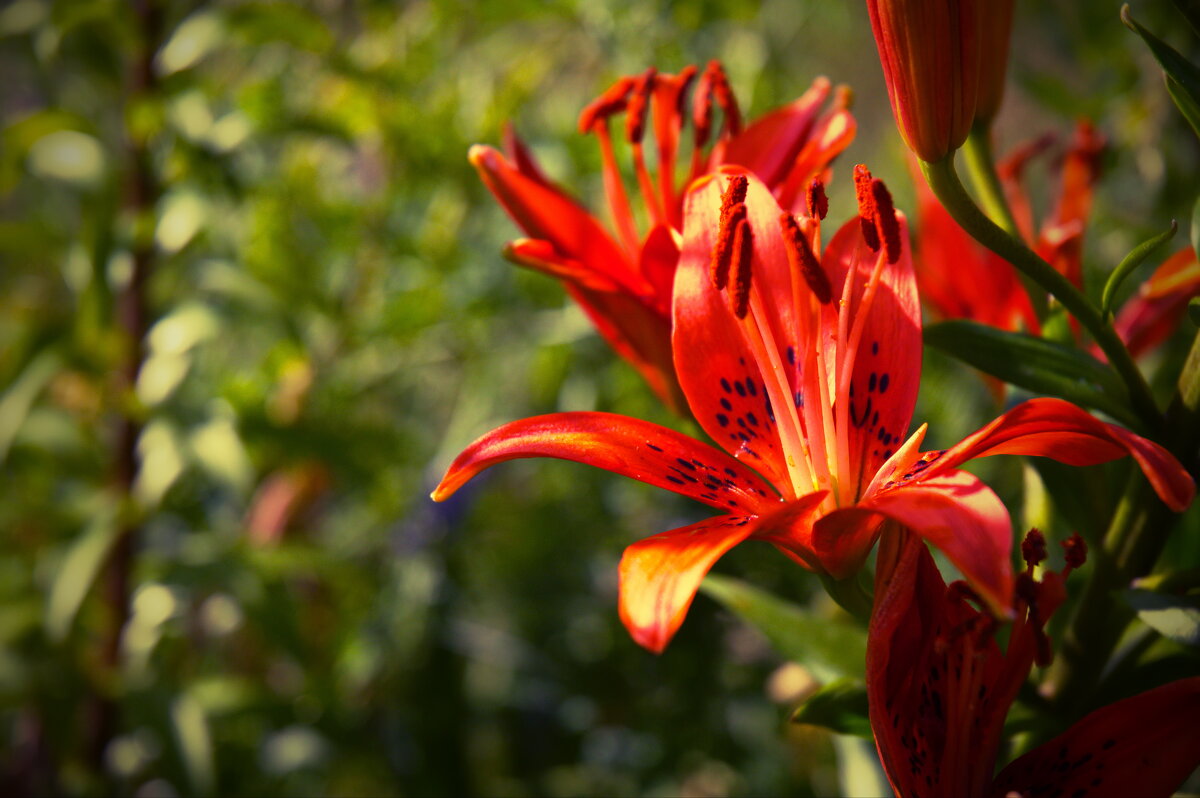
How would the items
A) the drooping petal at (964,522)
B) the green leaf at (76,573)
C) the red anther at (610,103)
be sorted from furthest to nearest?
1. the green leaf at (76,573)
2. the red anther at (610,103)
3. the drooping petal at (964,522)

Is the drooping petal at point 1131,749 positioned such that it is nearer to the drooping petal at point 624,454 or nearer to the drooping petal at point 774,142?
the drooping petal at point 624,454

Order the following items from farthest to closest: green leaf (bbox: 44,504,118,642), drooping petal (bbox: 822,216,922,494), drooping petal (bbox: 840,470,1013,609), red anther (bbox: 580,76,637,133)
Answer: green leaf (bbox: 44,504,118,642) → red anther (bbox: 580,76,637,133) → drooping petal (bbox: 822,216,922,494) → drooping petal (bbox: 840,470,1013,609)

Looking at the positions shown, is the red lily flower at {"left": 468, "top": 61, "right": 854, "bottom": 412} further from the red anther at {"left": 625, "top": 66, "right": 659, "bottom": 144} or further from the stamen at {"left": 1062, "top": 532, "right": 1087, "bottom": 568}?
the stamen at {"left": 1062, "top": 532, "right": 1087, "bottom": 568}

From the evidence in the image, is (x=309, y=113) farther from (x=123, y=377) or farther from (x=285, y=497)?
(x=285, y=497)

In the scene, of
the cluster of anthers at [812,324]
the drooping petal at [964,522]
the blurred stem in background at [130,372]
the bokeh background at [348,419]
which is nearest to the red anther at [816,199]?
the cluster of anthers at [812,324]

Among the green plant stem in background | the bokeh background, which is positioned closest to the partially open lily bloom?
the green plant stem in background

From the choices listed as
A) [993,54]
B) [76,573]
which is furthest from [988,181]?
[76,573]

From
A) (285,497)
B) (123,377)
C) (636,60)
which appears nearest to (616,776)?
(285,497)
